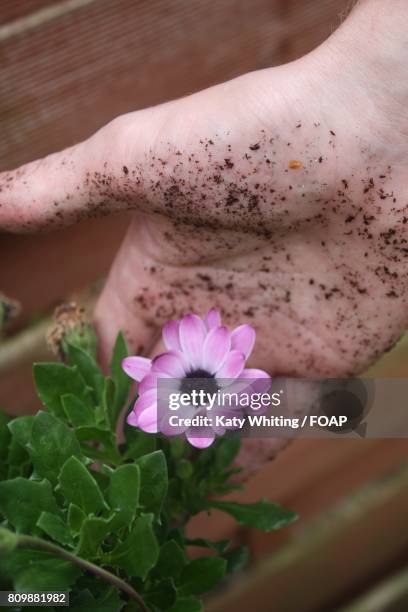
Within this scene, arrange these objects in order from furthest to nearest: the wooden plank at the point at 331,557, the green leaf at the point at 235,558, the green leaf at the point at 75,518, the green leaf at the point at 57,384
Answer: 1. the wooden plank at the point at 331,557
2. the green leaf at the point at 235,558
3. the green leaf at the point at 57,384
4. the green leaf at the point at 75,518

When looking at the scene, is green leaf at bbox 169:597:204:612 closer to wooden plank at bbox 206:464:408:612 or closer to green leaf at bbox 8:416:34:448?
green leaf at bbox 8:416:34:448

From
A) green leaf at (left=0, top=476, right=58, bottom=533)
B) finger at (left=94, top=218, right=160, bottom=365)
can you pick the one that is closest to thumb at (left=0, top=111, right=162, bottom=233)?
finger at (left=94, top=218, right=160, bottom=365)

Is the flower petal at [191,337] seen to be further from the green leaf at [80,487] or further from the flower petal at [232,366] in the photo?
the green leaf at [80,487]

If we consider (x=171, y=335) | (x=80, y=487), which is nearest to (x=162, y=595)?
(x=80, y=487)

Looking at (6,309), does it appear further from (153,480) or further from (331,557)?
(331,557)

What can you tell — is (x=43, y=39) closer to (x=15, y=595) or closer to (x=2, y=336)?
(x=2, y=336)

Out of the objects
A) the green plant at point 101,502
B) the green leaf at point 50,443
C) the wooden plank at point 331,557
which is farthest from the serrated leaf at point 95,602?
the wooden plank at point 331,557

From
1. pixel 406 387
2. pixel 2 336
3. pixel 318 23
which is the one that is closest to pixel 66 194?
pixel 2 336
